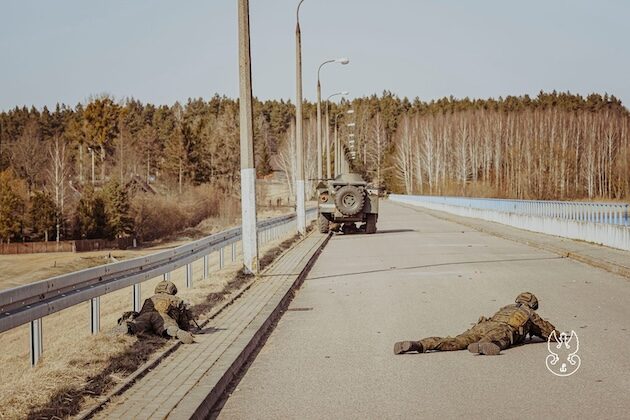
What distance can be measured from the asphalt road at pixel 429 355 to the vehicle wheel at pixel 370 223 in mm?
15369

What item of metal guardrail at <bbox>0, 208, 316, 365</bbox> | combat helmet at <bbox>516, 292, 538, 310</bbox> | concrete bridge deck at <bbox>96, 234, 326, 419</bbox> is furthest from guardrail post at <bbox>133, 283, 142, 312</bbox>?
combat helmet at <bbox>516, 292, 538, 310</bbox>

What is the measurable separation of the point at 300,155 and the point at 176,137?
8986 centimetres

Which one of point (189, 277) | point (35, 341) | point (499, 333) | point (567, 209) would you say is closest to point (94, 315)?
point (35, 341)

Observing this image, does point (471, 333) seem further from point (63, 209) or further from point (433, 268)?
point (63, 209)

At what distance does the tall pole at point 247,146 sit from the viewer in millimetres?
16969

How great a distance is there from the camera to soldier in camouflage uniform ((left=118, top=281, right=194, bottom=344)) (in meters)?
9.46

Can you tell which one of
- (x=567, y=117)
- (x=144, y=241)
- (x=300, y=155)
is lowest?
(x=144, y=241)

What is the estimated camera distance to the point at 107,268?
10.9 metres

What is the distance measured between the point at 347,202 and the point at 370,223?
8.45ft

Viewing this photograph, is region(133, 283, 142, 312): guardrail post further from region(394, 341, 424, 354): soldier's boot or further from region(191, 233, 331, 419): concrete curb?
region(394, 341, 424, 354): soldier's boot

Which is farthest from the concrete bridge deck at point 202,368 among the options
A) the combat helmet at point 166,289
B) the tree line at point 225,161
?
the tree line at point 225,161

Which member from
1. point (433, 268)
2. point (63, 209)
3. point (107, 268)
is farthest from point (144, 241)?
point (107, 268)

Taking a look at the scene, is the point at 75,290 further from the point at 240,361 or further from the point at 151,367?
the point at 240,361

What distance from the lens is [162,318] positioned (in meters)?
9.59
